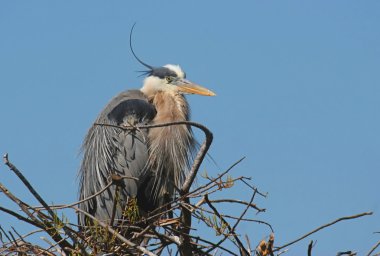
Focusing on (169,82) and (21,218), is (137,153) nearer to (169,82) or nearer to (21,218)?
(169,82)

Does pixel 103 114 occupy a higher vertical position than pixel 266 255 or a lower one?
higher

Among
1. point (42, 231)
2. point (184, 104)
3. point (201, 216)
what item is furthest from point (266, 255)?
point (184, 104)

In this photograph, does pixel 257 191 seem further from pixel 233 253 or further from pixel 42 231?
pixel 42 231

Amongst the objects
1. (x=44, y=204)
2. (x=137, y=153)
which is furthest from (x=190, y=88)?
(x=44, y=204)

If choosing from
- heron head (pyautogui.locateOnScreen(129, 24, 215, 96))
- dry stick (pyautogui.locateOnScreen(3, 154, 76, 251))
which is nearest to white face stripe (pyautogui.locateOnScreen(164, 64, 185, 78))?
heron head (pyautogui.locateOnScreen(129, 24, 215, 96))

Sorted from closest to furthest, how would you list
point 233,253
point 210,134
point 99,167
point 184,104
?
point 210,134 → point 233,253 → point 99,167 → point 184,104

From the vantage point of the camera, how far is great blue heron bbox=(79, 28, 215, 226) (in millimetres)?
5246

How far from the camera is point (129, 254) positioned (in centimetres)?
351

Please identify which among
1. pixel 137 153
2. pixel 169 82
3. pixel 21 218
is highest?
pixel 169 82

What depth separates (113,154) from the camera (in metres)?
5.36

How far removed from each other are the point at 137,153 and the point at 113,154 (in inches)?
7.3

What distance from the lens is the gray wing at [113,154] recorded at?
520 cm

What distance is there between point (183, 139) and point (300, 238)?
2.45 m

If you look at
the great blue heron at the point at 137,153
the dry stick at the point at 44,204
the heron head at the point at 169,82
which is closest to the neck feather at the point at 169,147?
the great blue heron at the point at 137,153
